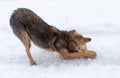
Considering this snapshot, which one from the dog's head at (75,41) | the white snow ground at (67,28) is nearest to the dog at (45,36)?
the dog's head at (75,41)

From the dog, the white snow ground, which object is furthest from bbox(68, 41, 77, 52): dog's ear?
the white snow ground

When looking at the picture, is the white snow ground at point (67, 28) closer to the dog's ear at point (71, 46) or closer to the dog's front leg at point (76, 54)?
the dog's front leg at point (76, 54)

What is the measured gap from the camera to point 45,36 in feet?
24.9

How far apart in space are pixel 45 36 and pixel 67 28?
5.26 feet

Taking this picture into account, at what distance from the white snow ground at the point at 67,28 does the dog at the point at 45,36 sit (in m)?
0.20

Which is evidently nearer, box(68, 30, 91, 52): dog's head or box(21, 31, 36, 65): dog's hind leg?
box(68, 30, 91, 52): dog's head

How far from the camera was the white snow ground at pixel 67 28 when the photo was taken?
7.02 meters

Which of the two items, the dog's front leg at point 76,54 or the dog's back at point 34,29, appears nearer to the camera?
the dog's front leg at point 76,54

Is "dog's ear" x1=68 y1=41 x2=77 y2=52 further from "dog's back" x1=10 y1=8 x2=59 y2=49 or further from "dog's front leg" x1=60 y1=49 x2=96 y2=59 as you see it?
"dog's back" x1=10 y1=8 x2=59 y2=49

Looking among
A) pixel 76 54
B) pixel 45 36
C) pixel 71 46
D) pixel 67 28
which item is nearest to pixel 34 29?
pixel 45 36

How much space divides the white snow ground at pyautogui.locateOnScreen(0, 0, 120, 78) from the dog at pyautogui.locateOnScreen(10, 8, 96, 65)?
8.1 inches

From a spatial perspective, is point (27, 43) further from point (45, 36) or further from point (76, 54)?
point (76, 54)

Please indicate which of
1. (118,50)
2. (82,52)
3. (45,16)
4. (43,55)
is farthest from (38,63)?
(45,16)

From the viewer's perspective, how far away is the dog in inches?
291
